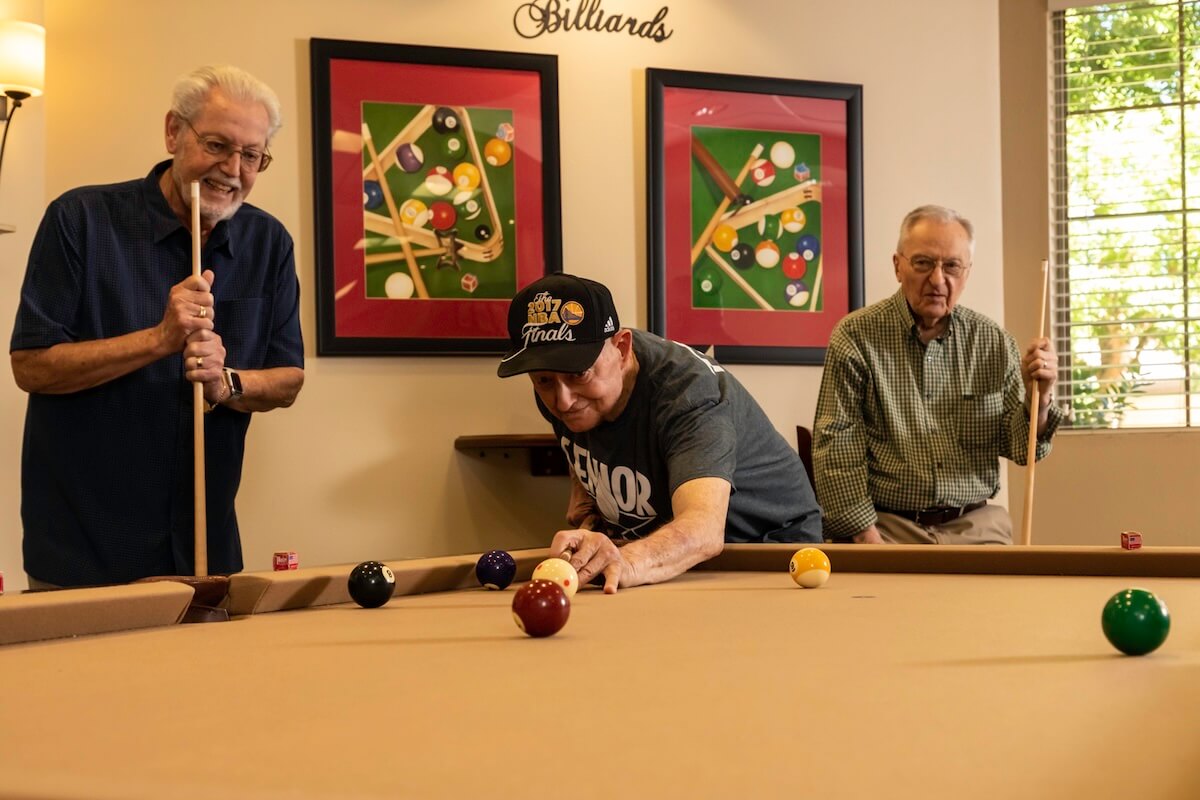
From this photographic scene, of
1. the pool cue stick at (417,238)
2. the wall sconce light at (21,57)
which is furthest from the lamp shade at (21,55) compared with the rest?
the pool cue stick at (417,238)

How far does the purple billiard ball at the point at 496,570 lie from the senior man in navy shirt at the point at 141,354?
785 mm

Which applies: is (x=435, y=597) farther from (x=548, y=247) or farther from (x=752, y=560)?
(x=548, y=247)

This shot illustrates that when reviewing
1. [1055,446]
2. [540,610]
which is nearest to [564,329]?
[540,610]

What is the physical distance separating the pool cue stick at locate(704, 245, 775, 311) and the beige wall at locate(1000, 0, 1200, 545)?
1274 millimetres

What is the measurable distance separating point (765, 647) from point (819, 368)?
9.22 feet

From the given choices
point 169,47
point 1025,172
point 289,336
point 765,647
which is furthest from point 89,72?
point 1025,172

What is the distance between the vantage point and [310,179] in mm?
3654

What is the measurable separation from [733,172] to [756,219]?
17cm

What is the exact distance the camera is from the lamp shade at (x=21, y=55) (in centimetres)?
308

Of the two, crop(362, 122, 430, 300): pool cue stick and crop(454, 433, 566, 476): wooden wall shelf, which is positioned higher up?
crop(362, 122, 430, 300): pool cue stick

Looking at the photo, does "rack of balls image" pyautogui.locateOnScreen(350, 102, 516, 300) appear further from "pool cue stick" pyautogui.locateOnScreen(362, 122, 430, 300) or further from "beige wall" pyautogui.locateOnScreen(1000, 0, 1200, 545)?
"beige wall" pyautogui.locateOnScreen(1000, 0, 1200, 545)

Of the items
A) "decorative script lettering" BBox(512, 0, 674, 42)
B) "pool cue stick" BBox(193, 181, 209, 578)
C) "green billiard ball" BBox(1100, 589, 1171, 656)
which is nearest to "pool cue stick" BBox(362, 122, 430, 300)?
"decorative script lettering" BBox(512, 0, 674, 42)

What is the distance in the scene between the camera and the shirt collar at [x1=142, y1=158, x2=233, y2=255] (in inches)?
109

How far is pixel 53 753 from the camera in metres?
0.90
